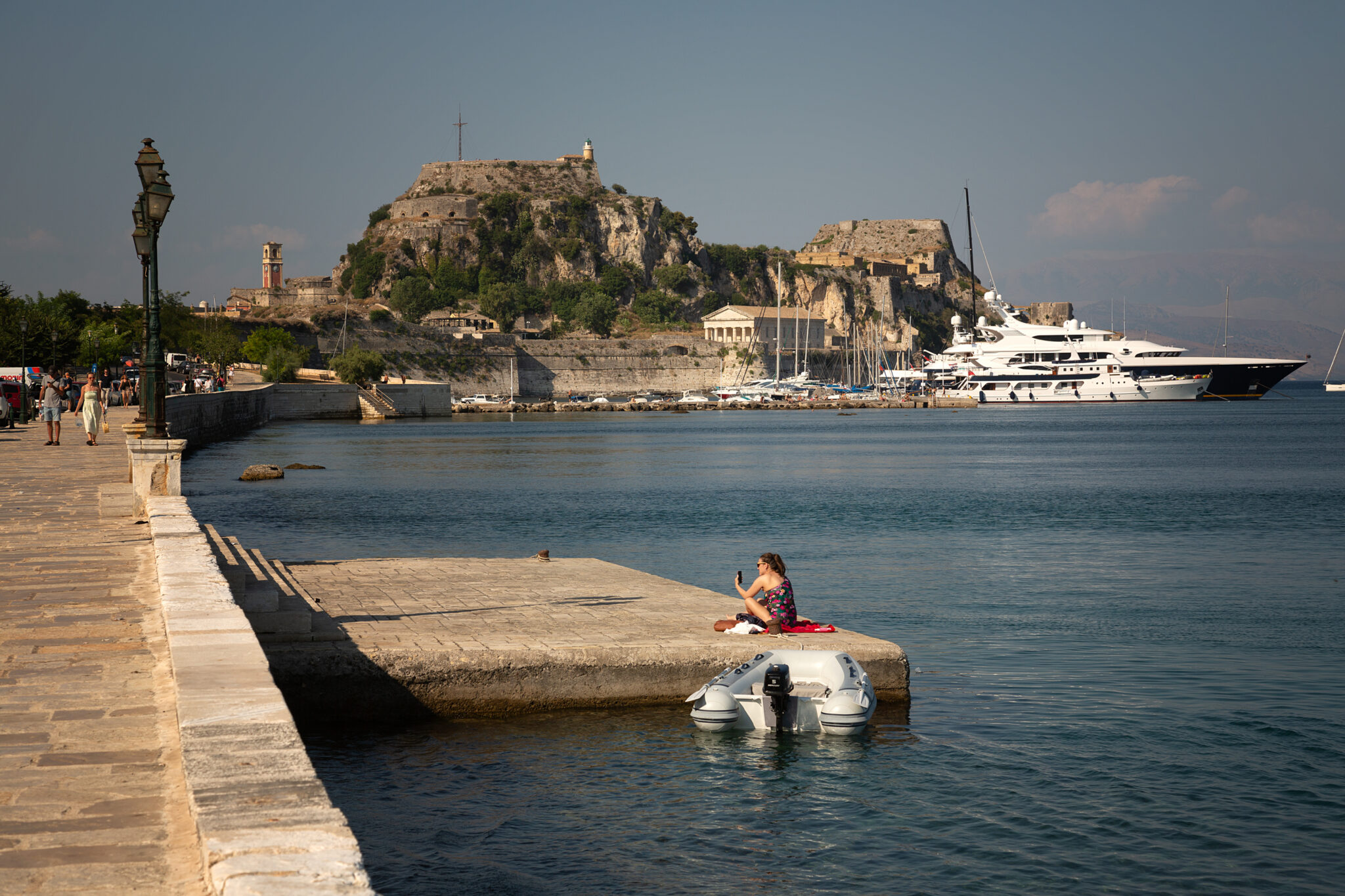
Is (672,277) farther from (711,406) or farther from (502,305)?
(711,406)

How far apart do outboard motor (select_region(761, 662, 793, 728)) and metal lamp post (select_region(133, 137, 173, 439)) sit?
7.61 meters

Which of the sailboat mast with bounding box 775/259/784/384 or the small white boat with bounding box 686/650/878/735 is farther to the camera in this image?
the sailboat mast with bounding box 775/259/784/384

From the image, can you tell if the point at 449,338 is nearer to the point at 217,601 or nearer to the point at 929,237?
the point at 929,237

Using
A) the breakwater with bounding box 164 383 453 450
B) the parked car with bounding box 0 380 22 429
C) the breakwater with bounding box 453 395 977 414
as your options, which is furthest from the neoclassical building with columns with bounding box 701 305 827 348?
the parked car with bounding box 0 380 22 429

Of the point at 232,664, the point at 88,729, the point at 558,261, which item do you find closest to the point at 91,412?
the point at 88,729

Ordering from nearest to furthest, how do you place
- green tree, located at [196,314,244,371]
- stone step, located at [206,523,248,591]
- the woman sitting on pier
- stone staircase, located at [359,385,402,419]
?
stone step, located at [206,523,248,591] → the woman sitting on pier → green tree, located at [196,314,244,371] → stone staircase, located at [359,385,402,419]

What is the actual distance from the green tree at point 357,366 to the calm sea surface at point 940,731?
64769 mm

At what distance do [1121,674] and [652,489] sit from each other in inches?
958

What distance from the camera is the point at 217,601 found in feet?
23.2

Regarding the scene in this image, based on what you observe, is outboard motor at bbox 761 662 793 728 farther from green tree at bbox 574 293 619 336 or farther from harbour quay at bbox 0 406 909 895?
green tree at bbox 574 293 619 336

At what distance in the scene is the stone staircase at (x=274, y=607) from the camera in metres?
8.93

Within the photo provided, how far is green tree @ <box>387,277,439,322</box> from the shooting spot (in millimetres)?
133625

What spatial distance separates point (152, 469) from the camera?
13.3 m

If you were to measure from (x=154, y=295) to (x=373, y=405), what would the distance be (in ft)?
261
